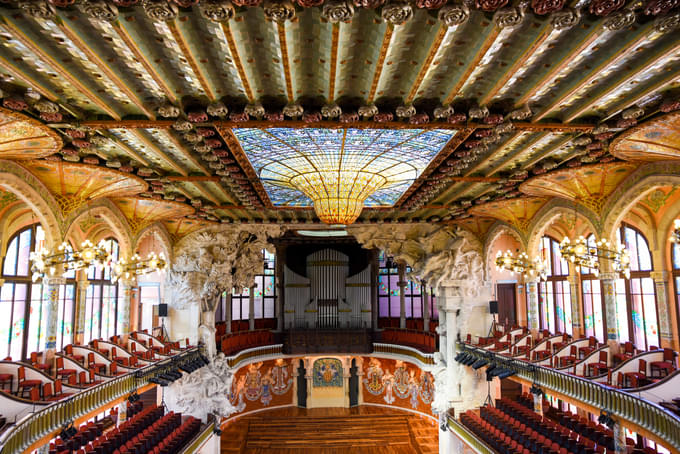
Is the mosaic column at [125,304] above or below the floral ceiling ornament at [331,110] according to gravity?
below

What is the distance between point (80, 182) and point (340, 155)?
7.53m

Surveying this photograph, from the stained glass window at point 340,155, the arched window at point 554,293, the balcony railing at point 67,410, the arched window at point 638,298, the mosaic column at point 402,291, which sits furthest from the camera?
the mosaic column at point 402,291

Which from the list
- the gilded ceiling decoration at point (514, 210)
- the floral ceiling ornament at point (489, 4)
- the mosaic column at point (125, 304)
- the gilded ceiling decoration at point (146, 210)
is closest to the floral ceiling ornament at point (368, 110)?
the floral ceiling ornament at point (489, 4)

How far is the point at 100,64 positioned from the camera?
6.02 meters

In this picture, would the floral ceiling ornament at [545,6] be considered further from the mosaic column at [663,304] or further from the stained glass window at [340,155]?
the mosaic column at [663,304]

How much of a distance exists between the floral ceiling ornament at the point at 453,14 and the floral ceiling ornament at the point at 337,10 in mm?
993

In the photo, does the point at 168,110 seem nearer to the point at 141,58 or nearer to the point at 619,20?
the point at 141,58

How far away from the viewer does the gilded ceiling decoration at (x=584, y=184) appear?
12.2 meters

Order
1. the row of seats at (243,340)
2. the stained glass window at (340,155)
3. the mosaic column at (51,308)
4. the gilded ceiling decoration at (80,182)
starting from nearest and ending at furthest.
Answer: the stained glass window at (340,155) → the gilded ceiling decoration at (80,182) → the mosaic column at (51,308) → the row of seats at (243,340)

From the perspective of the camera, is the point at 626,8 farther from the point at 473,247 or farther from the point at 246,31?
the point at 473,247

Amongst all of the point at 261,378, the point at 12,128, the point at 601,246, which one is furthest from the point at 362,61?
the point at 261,378

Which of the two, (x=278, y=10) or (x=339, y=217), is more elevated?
(x=278, y=10)

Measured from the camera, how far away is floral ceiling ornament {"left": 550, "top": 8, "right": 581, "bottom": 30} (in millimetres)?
4879

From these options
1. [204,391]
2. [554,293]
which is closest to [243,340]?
[204,391]
